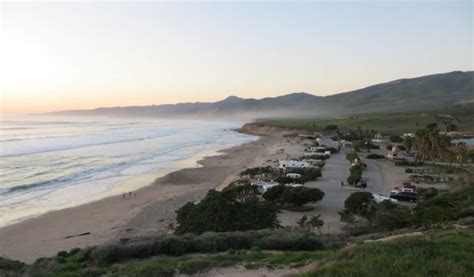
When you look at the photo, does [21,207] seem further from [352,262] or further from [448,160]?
[448,160]

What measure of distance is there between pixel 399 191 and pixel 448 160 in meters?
22.3

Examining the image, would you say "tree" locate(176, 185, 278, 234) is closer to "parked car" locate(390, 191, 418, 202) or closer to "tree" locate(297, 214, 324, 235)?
"tree" locate(297, 214, 324, 235)

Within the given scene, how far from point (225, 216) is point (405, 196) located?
1408 centimetres

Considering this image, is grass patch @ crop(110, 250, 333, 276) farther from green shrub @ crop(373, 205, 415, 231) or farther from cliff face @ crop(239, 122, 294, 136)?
cliff face @ crop(239, 122, 294, 136)

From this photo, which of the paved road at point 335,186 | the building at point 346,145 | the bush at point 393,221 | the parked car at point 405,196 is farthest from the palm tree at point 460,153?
the bush at point 393,221

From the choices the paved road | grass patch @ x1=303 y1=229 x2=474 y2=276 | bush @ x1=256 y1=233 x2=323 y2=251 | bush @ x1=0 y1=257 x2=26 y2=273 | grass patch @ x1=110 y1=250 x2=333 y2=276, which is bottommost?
the paved road

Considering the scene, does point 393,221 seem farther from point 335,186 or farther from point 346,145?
point 346,145

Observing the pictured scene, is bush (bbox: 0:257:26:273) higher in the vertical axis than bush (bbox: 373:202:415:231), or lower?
higher

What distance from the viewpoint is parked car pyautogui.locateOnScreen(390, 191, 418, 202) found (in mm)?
28281

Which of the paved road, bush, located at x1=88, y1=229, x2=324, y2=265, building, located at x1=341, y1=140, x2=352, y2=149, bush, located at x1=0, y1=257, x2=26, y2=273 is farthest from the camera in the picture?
building, located at x1=341, y1=140, x2=352, y2=149

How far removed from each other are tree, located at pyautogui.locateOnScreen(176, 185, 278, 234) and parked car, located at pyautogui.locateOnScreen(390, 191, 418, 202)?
11.3 meters

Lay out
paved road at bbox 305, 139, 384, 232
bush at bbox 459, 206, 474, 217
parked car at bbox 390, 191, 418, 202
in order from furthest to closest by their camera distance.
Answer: parked car at bbox 390, 191, 418, 202
paved road at bbox 305, 139, 384, 232
bush at bbox 459, 206, 474, 217

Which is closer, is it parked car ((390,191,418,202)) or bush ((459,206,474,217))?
bush ((459,206,474,217))

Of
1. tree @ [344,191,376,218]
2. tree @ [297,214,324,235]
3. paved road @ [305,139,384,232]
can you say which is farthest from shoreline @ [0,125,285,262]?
tree @ [344,191,376,218]
